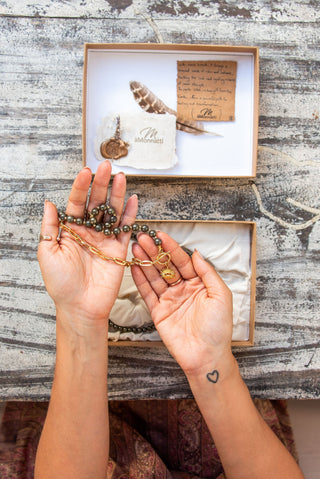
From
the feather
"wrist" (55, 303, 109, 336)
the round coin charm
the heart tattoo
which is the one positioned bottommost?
the heart tattoo

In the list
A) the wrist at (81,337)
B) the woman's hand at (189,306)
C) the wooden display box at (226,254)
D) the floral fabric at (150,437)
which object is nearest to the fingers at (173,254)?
the woman's hand at (189,306)

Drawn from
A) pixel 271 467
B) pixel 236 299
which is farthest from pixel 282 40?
pixel 271 467

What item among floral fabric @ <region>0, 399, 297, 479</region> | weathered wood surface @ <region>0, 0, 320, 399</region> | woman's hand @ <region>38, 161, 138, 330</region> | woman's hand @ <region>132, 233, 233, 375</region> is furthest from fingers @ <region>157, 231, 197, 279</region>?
floral fabric @ <region>0, 399, 297, 479</region>

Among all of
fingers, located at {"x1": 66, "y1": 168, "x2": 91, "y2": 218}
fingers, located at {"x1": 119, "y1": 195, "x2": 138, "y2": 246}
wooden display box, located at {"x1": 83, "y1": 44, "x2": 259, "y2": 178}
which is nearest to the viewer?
fingers, located at {"x1": 66, "y1": 168, "x2": 91, "y2": 218}

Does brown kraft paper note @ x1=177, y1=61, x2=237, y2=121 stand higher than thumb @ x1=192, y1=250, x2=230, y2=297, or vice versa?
brown kraft paper note @ x1=177, y1=61, x2=237, y2=121

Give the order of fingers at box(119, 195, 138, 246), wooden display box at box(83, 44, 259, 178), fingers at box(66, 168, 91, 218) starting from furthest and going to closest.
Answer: wooden display box at box(83, 44, 259, 178) < fingers at box(119, 195, 138, 246) < fingers at box(66, 168, 91, 218)

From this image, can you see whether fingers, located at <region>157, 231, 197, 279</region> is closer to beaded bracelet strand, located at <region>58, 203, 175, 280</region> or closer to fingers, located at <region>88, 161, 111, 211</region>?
beaded bracelet strand, located at <region>58, 203, 175, 280</region>

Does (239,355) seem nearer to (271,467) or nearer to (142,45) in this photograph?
(271,467)
